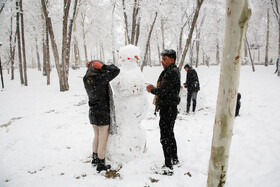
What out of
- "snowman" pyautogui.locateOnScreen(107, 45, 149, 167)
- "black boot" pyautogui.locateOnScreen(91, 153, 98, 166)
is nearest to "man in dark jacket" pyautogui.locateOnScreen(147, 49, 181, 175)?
"snowman" pyautogui.locateOnScreen(107, 45, 149, 167)

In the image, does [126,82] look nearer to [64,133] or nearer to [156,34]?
[64,133]

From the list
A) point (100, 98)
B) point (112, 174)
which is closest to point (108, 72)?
point (100, 98)

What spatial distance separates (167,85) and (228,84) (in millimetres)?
1188

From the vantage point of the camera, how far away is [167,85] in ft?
8.28

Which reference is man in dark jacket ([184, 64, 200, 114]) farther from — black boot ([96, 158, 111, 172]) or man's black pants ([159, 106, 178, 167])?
black boot ([96, 158, 111, 172])

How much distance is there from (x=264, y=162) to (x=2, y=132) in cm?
640

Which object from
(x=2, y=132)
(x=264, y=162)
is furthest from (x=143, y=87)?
(x=2, y=132)

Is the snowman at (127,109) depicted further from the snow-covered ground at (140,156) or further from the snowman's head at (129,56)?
the snow-covered ground at (140,156)

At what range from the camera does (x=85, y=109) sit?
6.73 meters

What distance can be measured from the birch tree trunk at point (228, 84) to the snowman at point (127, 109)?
1.57 m

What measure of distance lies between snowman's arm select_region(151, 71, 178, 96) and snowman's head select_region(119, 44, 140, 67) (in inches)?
26.8

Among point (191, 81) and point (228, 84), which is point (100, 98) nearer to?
point (228, 84)

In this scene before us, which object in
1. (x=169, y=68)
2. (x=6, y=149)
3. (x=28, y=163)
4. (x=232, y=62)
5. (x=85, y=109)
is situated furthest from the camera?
(x=85, y=109)

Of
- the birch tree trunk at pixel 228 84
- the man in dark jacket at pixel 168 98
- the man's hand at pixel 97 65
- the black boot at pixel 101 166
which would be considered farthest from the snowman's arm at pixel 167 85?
the black boot at pixel 101 166
